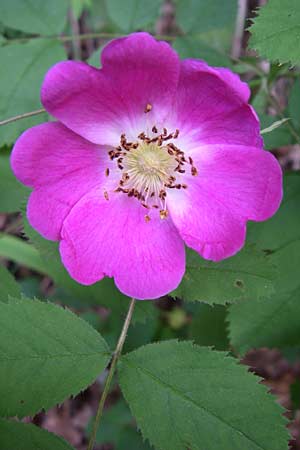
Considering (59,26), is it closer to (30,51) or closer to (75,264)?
(30,51)

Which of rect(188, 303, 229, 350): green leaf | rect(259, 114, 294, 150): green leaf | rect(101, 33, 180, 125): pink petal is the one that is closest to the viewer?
rect(101, 33, 180, 125): pink petal

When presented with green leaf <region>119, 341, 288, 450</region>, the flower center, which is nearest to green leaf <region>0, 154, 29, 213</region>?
the flower center

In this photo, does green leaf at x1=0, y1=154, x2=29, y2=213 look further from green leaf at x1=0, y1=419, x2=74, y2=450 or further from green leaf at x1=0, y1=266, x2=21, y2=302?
green leaf at x1=0, y1=419, x2=74, y2=450

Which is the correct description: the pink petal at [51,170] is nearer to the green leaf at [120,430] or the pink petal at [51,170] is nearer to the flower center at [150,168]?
the flower center at [150,168]

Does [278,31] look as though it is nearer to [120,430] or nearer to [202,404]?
[202,404]

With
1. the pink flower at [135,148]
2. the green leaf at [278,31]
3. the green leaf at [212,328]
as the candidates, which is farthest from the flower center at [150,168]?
the green leaf at [212,328]

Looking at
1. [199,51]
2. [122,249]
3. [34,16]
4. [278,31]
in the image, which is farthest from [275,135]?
[34,16]
